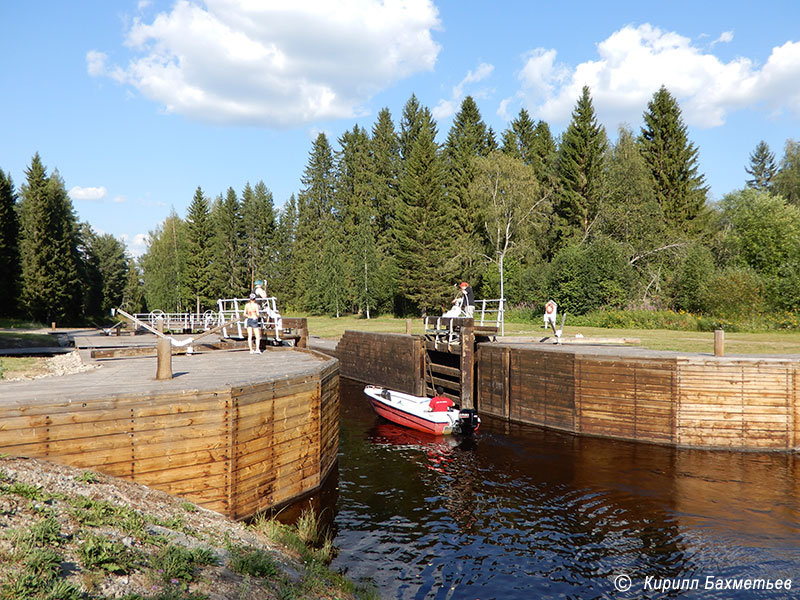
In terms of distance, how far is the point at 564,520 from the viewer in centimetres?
1209

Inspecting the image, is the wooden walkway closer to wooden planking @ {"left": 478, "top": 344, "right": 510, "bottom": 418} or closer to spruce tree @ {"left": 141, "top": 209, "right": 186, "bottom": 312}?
wooden planking @ {"left": 478, "top": 344, "right": 510, "bottom": 418}

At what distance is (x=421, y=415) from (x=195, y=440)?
1092 centimetres

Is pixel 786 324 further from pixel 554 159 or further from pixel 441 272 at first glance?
pixel 554 159

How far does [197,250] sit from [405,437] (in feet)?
226

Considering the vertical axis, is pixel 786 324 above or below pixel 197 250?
below

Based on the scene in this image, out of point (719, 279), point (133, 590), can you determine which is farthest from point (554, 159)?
point (133, 590)

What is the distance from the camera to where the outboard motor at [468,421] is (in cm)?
1898

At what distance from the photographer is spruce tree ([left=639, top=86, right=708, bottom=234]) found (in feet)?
187

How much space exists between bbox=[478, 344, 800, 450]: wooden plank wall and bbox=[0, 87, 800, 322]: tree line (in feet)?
64.2

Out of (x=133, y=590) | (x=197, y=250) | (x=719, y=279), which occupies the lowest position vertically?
(x=133, y=590)

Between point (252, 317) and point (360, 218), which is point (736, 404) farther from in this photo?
point (360, 218)

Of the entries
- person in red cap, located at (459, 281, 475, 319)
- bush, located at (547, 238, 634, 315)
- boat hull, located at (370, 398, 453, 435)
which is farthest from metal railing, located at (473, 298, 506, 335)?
bush, located at (547, 238, 634, 315)

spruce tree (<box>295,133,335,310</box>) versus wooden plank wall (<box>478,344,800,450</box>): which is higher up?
spruce tree (<box>295,133,335,310</box>)

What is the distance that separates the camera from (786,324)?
31.1 metres
